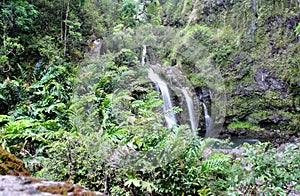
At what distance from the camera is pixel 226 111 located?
940 centimetres

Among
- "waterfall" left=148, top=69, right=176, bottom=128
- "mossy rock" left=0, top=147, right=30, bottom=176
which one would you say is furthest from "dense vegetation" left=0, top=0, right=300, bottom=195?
"mossy rock" left=0, top=147, right=30, bottom=176

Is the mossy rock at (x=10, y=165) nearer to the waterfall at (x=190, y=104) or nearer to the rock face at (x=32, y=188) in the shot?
the rock face at (x=32, y=188)

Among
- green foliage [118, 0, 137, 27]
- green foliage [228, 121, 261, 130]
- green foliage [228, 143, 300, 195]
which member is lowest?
green foliage [228, 121, 261, 130]

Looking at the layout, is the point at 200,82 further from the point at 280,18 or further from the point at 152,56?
the point at 280,18

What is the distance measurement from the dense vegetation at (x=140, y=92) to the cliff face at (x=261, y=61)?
0.04 metres

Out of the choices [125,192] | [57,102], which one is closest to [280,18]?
[57,102]

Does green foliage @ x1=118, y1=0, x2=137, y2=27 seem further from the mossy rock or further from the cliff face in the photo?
the mossy rock

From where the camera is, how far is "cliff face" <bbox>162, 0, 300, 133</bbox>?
916cm

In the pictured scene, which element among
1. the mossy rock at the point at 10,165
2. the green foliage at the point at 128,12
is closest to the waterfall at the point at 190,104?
the green foliage at the point at 128,12

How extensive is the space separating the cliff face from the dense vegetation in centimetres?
4

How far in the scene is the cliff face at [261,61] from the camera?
9.16 meters

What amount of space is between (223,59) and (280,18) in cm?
279

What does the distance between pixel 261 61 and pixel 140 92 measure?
7.02 metres

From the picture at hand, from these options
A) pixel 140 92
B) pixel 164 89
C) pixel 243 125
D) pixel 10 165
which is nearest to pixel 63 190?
pixel 10 165
